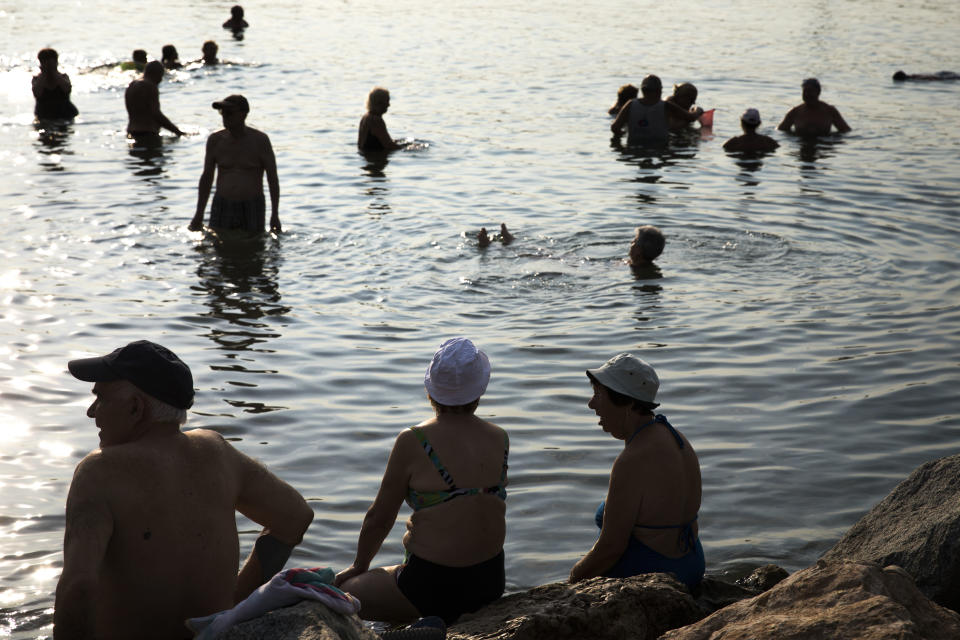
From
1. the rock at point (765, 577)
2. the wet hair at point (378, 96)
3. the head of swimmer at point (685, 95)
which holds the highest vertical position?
the wet hair at point (378, 96)

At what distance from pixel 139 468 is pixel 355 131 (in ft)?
56.9

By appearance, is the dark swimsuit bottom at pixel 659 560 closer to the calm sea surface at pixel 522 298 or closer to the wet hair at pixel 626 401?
the wet hair at pixel 626 401

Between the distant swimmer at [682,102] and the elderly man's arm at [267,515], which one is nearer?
the elderly man's arm at [267,515]

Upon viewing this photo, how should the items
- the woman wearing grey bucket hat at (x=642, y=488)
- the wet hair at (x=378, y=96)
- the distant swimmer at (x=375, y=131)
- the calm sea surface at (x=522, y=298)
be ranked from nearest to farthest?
the woman wearing grey bucket hat at (x=642, y=488)
the calm sea surface at (x=522, y=298)
the wet hair at (x=378, y=96)
the distant swimmer at (x=375, y=131)

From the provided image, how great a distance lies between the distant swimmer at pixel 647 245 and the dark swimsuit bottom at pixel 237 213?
4.33m

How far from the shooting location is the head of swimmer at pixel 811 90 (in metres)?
17.9

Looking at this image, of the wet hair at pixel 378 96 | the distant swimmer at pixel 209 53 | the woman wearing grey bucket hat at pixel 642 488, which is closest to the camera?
the woman wearing grey bucket hat at pixel 642 488

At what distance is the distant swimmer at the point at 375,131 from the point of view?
17.3 m

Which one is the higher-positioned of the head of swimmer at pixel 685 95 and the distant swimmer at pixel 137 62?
the distant swimmer at pixel 137 62

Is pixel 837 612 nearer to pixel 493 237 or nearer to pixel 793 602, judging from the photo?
pixel 793 602

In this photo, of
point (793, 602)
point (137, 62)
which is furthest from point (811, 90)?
A: point (793, 602)

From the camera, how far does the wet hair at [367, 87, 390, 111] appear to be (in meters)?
16.7

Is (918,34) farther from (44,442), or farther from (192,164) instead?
(44,442)

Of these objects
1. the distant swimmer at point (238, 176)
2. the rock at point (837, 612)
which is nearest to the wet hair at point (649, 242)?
the distant swimmer at point (238, 176)
